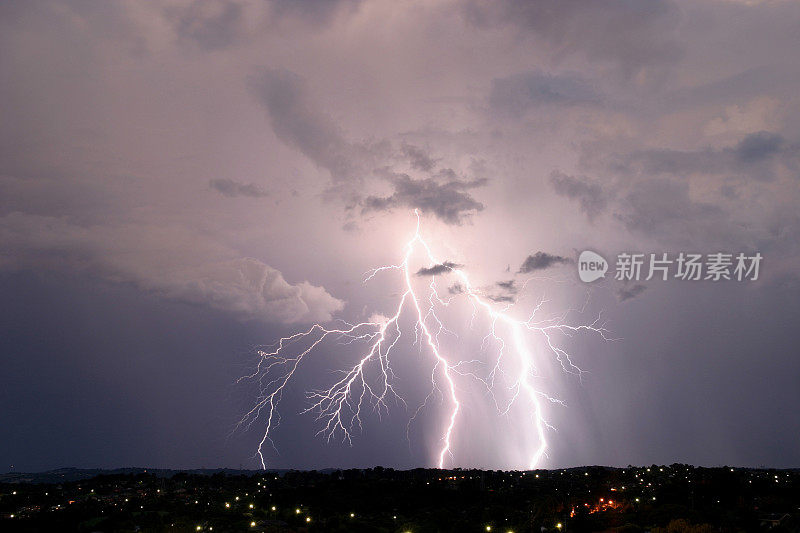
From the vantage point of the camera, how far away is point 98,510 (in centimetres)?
4728

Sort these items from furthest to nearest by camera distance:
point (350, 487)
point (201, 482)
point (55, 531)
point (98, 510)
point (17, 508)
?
1. point (201, 482)
2. point (350, 487)
3. point (17, 508)
4. point (98, 510)
5. point (55, 531)

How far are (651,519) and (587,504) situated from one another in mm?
11592

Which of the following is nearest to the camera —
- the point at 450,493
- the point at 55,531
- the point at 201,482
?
the point at 55,531

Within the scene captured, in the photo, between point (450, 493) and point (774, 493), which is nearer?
point (774, 493)

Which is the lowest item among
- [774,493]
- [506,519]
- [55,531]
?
[55,531]

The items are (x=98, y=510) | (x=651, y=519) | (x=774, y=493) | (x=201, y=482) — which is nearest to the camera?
(x=651, y=519)

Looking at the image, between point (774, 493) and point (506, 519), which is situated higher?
point (774, 493)

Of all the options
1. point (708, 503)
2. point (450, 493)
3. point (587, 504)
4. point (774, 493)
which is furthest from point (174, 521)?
point (774, 493)

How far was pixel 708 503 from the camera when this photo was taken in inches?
1597

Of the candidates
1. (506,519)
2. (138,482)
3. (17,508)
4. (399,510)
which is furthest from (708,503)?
(138,482)

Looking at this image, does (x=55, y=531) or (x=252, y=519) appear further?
(x=252, y=519)

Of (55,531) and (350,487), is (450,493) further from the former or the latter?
(55,531)

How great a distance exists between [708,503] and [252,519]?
93.8 ft

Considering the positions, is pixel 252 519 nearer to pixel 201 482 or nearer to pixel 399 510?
pixel 399 510
